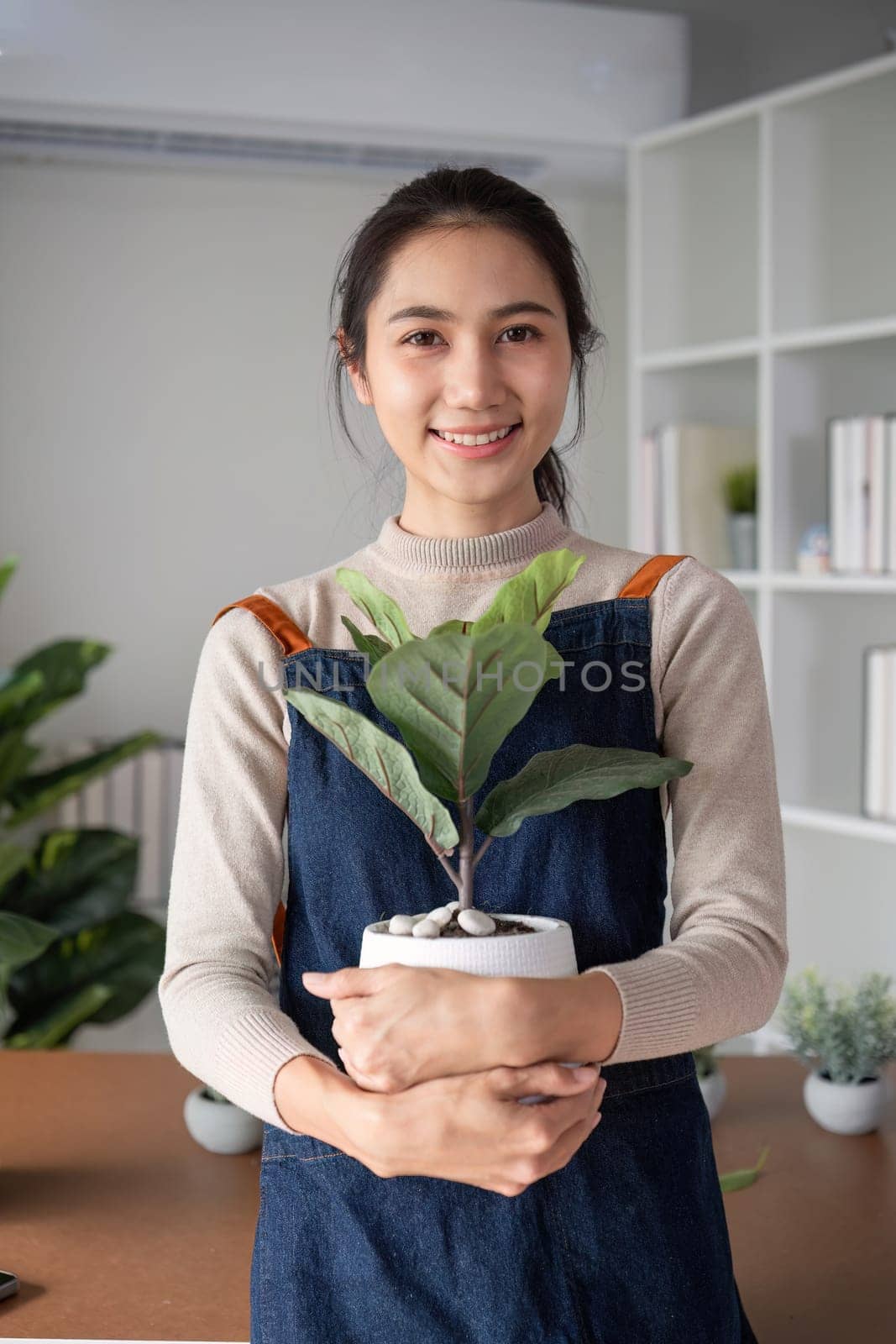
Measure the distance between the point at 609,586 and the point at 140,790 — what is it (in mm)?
2740

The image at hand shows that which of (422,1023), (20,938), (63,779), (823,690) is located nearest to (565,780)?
(422,1023)

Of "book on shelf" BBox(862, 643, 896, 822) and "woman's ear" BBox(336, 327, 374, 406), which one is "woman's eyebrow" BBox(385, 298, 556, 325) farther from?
"book on shelf" BBox(862, 643, 896, 822)

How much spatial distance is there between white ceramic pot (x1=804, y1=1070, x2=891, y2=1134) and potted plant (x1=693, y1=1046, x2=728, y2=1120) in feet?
0.31

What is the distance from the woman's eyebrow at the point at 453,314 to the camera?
1033mm

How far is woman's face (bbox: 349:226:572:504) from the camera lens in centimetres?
103

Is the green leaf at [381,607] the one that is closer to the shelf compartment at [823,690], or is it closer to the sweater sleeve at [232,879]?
the sweater sleeve at [232,879]

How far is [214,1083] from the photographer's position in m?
0.94

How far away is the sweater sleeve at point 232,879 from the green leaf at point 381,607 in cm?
17

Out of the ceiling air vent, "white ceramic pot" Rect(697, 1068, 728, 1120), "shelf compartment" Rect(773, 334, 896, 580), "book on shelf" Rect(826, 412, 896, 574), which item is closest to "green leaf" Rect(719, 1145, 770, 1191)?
"white ceramic pot" Rect(697, 1068, 728, 1120)

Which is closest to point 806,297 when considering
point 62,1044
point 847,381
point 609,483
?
point 847,381

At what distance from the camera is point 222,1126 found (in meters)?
1.46

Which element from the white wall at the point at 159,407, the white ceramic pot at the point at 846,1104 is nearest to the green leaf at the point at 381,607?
the white ceramic pot at the point at 846,1104

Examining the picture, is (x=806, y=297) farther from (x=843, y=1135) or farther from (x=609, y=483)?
(x=843, y=1135)

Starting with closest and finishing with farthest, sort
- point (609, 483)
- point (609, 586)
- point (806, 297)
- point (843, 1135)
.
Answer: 1. point (609, 586)
2. point (843, 1135)
3. point (806, 297)
4. point (609, 483)
